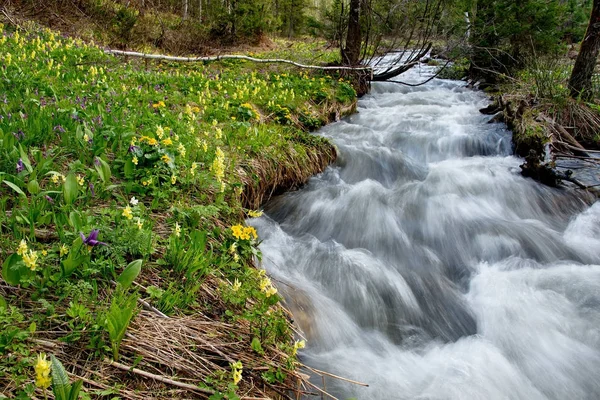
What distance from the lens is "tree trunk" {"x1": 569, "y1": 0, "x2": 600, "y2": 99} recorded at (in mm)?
6980

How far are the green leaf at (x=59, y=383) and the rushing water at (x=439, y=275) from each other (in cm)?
169

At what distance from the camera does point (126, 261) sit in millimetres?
2305

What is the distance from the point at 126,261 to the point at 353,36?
9.68 meters

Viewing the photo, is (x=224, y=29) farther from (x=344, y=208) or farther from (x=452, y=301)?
(x=452, y=301)

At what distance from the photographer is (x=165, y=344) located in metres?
1.90

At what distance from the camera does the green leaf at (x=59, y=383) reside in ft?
4.56

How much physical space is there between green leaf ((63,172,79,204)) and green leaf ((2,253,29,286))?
2.49 ft

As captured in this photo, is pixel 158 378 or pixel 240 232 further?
pixel 240 232

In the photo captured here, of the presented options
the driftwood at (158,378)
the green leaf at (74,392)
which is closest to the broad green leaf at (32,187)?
the driftwood at (158,378)

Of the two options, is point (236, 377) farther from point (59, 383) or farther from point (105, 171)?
point (105, 171)

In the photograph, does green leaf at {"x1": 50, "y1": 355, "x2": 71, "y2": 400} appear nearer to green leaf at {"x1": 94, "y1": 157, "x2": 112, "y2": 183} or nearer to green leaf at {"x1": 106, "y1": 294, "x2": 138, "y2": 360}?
green leaf at {"x1": 106, "y1": 294, "x2": 138, "y2": 360}

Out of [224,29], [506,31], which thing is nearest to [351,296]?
[506,31]

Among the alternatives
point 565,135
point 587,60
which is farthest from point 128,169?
point 587,60

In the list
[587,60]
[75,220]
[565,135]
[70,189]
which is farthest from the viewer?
[587,60]
